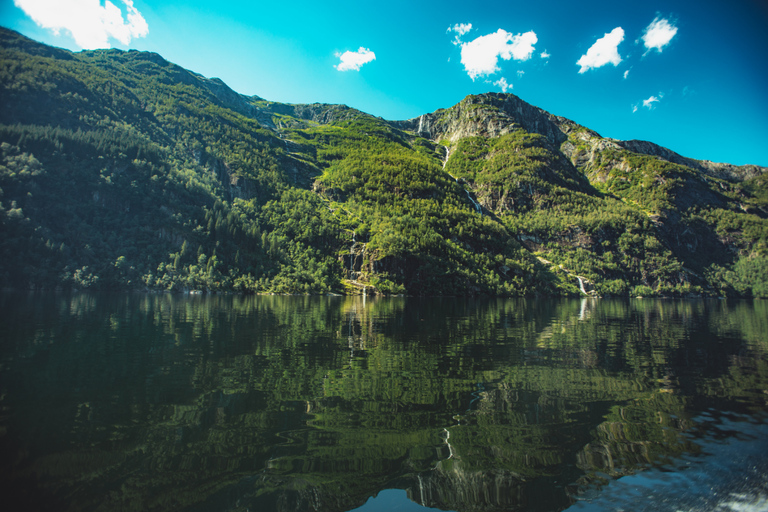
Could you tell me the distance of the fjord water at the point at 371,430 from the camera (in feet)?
28.0

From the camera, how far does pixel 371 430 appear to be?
12164mm

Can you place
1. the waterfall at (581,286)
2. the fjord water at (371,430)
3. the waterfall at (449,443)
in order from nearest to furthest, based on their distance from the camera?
the fjord water at (371,430) < the waterfall at (449,443) < the waterfall at (581,286)

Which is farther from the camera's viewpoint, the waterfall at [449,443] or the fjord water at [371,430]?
the waterfall at [449,443]

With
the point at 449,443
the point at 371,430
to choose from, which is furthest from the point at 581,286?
the point at 371,430

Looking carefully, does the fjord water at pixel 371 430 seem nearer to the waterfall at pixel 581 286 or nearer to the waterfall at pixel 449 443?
the waterfall at pixel 449 443

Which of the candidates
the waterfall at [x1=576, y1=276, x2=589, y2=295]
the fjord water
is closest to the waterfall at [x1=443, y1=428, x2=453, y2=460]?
the fjord water

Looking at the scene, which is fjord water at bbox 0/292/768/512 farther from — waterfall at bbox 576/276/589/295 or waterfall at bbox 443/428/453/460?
waterfall at bbox 576/276/589/295

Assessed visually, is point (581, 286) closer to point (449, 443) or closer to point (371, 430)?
point (449, 443)

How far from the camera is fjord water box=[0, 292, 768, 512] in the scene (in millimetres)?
8523

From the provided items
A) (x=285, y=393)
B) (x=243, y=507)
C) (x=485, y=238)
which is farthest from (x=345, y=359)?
(x=485, y=238)

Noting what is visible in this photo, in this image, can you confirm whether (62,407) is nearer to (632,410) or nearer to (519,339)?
(632,410)

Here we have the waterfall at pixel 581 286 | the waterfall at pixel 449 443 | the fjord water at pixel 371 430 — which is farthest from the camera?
the waterfall at pixel 581 286

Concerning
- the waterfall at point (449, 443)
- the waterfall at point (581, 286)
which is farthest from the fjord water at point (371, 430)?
the waterfall at point (581, 286)

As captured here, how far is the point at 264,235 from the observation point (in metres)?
165
